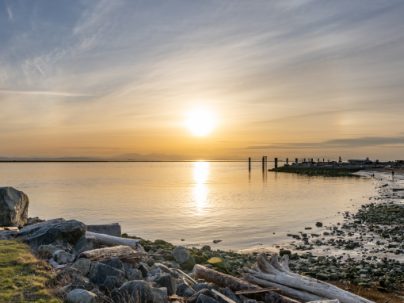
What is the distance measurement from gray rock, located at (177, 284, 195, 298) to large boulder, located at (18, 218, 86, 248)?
197 inches

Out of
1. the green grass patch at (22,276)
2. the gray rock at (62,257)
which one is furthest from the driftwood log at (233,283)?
the green grass patch at (22,276)

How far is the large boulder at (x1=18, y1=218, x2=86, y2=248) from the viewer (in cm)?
984

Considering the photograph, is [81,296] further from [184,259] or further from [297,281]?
[297,281]

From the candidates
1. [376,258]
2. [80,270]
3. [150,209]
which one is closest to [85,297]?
[80,270]

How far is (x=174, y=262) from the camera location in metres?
10.1

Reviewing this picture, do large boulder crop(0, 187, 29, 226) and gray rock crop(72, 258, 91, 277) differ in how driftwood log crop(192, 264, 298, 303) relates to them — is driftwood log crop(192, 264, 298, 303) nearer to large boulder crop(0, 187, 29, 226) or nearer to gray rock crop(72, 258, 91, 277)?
gray rock crop(72, 258, 91, 277)

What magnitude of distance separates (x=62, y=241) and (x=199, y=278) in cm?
486

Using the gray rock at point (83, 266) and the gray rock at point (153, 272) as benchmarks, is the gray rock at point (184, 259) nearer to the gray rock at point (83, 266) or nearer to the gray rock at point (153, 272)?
the gray rock at point (153, 272)

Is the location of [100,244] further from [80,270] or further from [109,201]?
[109,201]

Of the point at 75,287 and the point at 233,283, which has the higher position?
the point at 75,287

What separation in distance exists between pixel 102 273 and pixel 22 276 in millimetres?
1942

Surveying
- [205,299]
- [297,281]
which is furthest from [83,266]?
[297,281]

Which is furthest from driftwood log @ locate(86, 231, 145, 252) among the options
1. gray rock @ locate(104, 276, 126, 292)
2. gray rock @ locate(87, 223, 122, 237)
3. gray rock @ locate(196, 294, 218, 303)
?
gray rock @ locate(196, 294, 218, 303)

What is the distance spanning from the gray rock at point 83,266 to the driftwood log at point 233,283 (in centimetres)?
305
